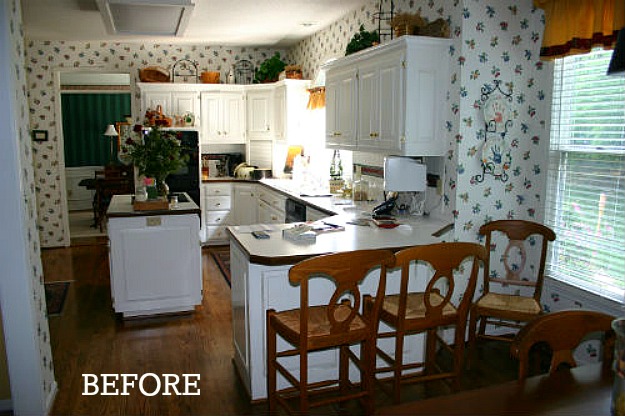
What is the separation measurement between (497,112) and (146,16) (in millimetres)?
2794

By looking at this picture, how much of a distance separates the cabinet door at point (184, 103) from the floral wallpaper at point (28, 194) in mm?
3840

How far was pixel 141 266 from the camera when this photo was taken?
412 centimetres

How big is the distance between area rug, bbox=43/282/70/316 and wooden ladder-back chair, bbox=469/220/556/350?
135 inches

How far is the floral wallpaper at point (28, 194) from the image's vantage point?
2.61m

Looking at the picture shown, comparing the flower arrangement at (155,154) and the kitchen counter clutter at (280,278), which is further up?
the flower arrangement at (155,154)

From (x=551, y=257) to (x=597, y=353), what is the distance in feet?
2.25

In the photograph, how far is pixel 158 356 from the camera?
3541mm

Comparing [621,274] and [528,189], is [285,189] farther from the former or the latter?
[621,274]

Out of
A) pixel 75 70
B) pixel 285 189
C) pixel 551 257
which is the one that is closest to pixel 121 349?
pixel 285 189

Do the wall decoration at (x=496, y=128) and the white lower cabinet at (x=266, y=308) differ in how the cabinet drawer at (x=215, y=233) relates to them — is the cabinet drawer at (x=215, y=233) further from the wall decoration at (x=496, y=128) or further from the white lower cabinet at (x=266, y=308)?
the wall decoration at (x=496, y=128)

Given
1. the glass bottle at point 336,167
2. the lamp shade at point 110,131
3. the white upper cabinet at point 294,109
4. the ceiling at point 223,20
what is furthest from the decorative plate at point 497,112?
the lamp shade at point 110,131

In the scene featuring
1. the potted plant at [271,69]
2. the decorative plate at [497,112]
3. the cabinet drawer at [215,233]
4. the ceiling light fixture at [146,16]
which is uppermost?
the ceiling light fixture at [146,16]

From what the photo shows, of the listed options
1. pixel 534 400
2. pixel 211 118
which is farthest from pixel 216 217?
pixel 534 400

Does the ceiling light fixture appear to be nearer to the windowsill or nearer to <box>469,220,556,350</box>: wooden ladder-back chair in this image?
<box>469,220,556,350</box>: wooden ladder-back chair
